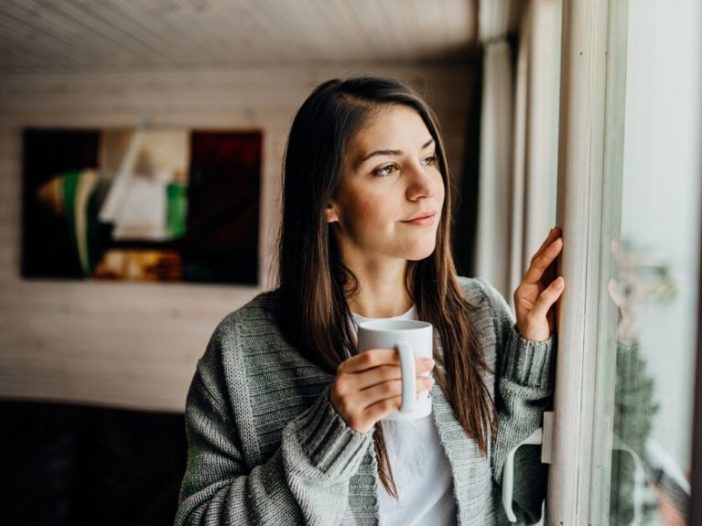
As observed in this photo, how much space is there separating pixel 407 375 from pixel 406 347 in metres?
0.04

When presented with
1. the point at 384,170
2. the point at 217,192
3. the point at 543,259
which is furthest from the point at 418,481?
the point at 217,192

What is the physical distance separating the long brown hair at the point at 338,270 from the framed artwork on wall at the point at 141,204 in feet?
8.21

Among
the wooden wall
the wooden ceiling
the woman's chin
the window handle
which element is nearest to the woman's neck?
the woman's chin

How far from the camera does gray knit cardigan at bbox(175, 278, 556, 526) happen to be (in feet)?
2.87

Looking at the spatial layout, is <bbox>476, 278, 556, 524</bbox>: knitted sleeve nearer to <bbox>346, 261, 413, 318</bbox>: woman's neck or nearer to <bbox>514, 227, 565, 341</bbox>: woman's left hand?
<bbox>514, 227, 565, 341</bbox>: woman's left hand

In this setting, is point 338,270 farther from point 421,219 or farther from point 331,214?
point 421,219

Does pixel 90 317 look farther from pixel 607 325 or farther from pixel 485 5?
pixel 607 325

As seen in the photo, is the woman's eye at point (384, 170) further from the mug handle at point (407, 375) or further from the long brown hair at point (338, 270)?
the mug handle at point (407, 375)

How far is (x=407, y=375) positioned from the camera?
763mm

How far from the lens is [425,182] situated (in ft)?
3.21

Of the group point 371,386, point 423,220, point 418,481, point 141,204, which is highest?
point 141,204

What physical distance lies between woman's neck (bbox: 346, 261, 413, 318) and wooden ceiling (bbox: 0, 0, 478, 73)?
5.64ft

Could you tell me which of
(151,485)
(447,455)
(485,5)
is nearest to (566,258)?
(447,455)

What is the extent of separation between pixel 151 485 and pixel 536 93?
2202mm
